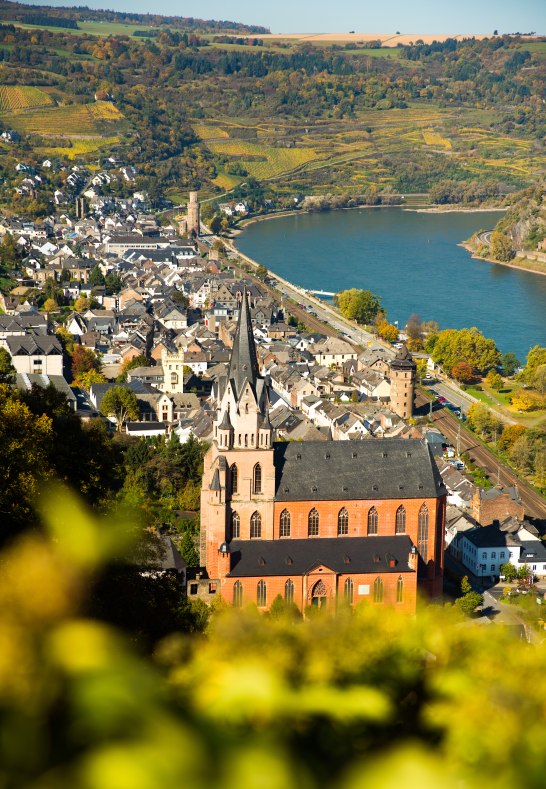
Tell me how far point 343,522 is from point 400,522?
0.70 metres

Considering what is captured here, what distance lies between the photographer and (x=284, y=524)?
1321 cm

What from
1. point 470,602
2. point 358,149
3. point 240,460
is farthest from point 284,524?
point 358,149

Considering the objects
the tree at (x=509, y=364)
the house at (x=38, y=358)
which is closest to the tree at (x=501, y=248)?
the tree at (x=509, y=364)

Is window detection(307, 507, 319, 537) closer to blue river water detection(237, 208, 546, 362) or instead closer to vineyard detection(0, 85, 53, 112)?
blue river water detection(237, 208, 546, 362)

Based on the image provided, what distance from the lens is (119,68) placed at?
86.5 metres

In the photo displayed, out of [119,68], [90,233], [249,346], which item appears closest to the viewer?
[249,346]

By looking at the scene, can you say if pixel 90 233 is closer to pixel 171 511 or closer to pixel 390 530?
pixel 171 511

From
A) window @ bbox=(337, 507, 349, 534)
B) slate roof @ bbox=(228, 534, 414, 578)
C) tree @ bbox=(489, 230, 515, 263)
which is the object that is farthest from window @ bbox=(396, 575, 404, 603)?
tree @ bbox=(489, 230, 515, 263)

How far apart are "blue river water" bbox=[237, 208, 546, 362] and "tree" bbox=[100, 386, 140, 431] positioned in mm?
13993

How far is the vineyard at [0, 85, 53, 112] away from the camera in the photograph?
6706 centimetres

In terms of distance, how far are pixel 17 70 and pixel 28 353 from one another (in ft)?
171

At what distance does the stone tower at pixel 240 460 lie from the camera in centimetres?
1291

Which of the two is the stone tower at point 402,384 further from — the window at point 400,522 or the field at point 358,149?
the field at point 358,149

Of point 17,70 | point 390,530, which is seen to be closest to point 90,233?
point 17,70
